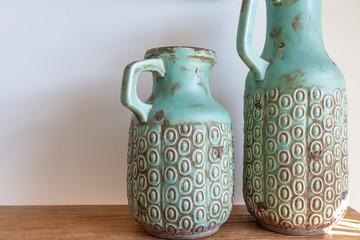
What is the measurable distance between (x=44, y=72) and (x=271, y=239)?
0.55m

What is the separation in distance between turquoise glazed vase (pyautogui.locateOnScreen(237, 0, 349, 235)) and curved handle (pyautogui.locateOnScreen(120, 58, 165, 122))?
0.47ft

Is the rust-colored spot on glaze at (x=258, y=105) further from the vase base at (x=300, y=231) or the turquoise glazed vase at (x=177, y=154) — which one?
the vase base at (x=300, y=231)

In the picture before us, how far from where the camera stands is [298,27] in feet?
1.63

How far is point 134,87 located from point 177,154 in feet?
0.39

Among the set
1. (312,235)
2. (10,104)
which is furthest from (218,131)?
(10,104)

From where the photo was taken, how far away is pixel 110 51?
67 cm

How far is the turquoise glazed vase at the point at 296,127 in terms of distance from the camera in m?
0.47

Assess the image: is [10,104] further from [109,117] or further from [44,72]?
[109,117]

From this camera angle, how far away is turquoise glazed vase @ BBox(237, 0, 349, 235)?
1.53ft

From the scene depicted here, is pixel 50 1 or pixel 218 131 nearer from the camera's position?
pixel 218 131

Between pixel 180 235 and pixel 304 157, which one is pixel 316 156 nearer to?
pixel 304 157

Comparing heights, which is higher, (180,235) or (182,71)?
(182,71)

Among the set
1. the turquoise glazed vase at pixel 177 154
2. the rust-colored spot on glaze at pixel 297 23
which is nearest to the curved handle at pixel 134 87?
the turquoise glazed vase at pixel 177 154

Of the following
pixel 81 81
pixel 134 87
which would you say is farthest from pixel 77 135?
pixel 134 87
